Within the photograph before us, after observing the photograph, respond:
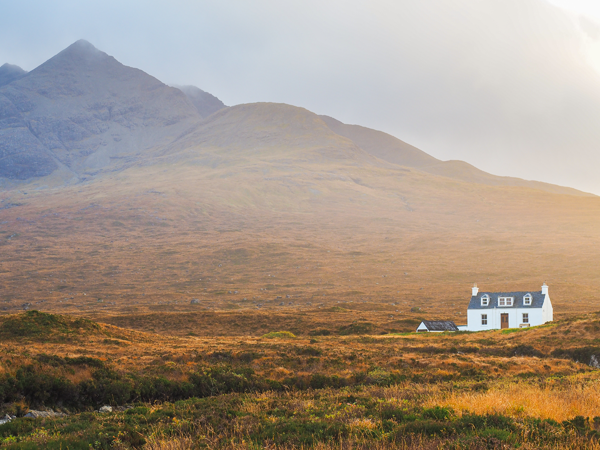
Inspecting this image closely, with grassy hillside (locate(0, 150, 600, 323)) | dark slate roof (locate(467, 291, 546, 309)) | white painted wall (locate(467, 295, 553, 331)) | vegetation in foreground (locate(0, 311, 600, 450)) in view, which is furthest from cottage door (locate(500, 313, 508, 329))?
vegetation in foreground (locate(0, 311, 600, 450))

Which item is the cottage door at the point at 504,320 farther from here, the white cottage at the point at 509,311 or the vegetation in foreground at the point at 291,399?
the vegetation in foreground at the point at 291,399

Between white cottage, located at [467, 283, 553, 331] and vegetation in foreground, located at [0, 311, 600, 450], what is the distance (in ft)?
78.9

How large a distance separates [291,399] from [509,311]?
4740 centimetres

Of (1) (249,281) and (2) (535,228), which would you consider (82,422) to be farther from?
(2) (535,228)

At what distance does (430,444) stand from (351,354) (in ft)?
68.5

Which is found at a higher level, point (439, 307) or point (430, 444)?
point (430, 444)

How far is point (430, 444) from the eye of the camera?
366 inches

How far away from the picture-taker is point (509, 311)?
56.1 meters

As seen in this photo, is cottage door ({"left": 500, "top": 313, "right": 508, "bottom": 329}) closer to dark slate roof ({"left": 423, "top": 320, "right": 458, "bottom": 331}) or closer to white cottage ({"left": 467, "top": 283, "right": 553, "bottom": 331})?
white cottage ({"left": 467, "top": 283, "right": 553, "bottom": 331})

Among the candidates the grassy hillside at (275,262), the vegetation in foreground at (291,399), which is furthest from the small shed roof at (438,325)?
the vegetation in foreground at (291,399)

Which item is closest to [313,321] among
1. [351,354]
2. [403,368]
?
[351,354]

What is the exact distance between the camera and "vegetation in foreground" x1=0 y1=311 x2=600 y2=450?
10211mm

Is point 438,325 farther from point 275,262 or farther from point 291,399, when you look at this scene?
point 275,262

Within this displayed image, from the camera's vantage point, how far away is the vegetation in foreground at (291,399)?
10.2 metres
